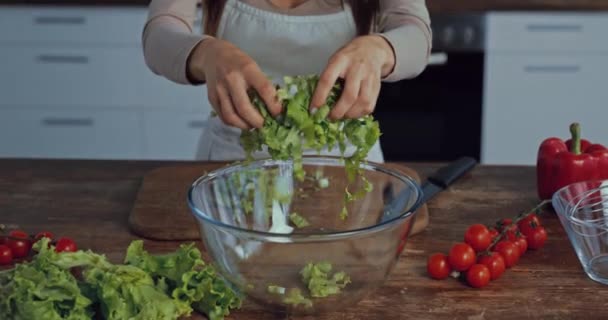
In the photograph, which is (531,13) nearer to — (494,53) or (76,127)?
(494,53)

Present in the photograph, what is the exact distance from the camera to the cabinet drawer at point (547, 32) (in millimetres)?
2646

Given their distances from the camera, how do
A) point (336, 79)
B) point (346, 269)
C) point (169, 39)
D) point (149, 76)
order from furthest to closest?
point (149, 76)
point (169, 39)
point (336, 79)
point (346, 269)

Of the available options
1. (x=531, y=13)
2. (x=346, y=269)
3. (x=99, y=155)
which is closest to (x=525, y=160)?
(x=531, y=13)

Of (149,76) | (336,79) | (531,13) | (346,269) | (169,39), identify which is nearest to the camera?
(346,269)

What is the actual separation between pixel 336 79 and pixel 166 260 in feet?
1.09

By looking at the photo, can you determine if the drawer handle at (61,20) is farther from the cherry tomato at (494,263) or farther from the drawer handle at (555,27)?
the cherry tomato at (494,263)

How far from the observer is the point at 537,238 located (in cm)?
119

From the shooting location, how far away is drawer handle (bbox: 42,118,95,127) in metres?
2.93

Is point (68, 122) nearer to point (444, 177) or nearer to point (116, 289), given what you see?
point (444, 177)

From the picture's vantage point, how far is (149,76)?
9.32 ft

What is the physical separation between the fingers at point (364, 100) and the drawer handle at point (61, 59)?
1.93m

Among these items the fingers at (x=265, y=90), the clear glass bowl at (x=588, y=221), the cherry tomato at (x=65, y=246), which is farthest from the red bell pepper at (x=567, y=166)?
the cherry tomato at (x=65, y=246)

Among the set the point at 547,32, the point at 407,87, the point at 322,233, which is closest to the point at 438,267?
the point at 322,233

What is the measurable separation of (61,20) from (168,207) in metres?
1.63
